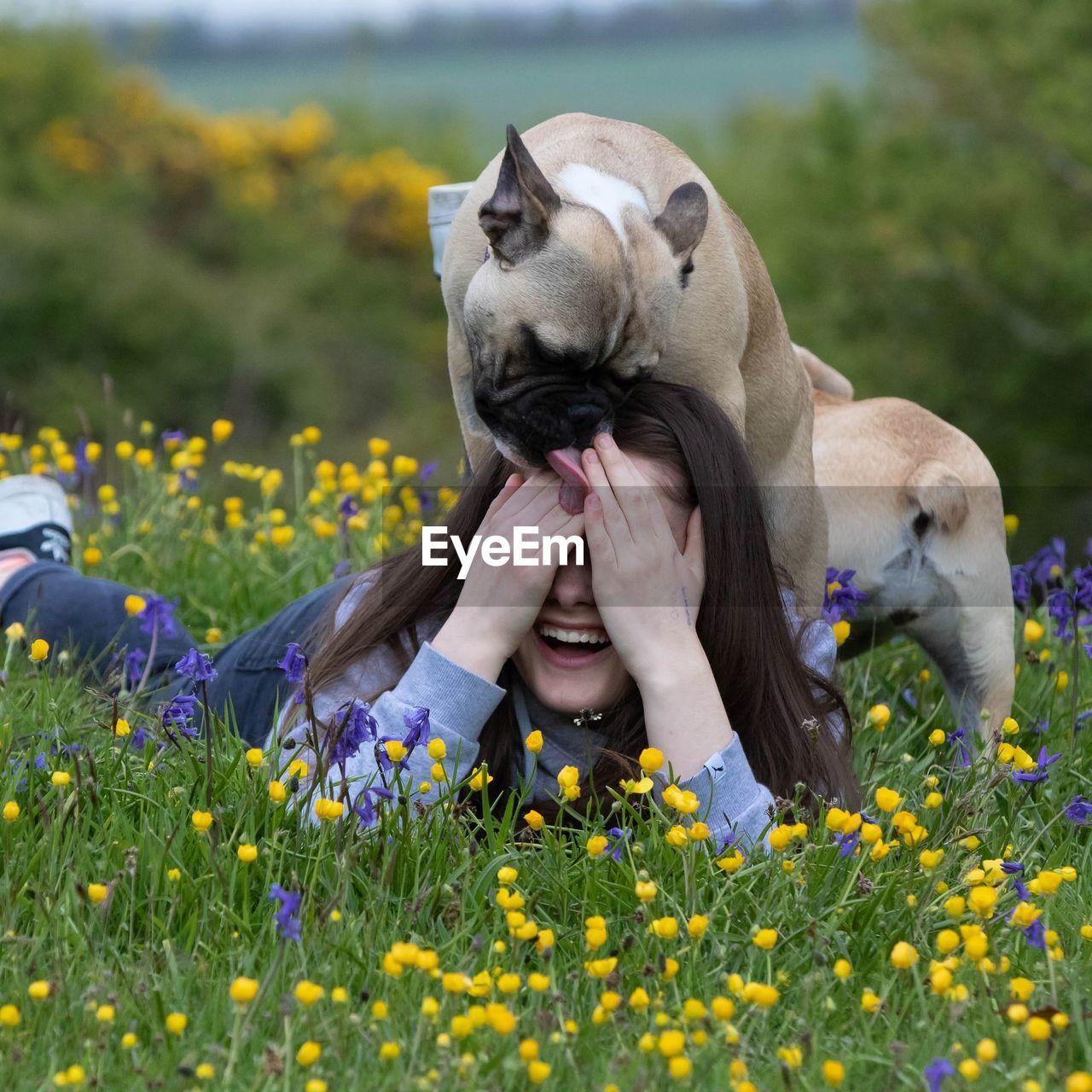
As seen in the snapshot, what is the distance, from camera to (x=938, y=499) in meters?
4.41

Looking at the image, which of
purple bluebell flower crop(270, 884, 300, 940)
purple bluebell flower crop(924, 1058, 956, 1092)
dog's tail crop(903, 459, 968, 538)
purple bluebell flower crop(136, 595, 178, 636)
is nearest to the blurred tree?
dog's tail crop(903, 459, 968, 538)

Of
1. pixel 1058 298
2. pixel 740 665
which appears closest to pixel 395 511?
pixel 740 665

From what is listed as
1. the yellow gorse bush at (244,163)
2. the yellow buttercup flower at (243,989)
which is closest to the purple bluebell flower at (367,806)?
the yellow buttercup flower at (243,989)

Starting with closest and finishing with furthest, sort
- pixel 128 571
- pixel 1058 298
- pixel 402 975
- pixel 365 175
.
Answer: pixel 402 975 < pixel 128 571 < pixel 1058 298 < pixel 365 175

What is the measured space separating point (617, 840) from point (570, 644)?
776mm

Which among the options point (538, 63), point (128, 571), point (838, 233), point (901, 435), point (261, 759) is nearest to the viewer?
point (261, 759)

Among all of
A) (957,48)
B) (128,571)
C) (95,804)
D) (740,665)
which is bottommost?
(95,804)

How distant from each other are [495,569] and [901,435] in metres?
1.84

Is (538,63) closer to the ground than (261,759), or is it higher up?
higher up

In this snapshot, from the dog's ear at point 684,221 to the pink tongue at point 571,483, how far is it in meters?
0.76

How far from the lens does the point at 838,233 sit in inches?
759

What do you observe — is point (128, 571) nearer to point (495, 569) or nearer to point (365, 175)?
point (495, 569)

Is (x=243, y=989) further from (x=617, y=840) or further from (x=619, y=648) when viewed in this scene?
(x=619, y=648)

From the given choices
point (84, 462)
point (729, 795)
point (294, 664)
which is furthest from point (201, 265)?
point (729, 795)
